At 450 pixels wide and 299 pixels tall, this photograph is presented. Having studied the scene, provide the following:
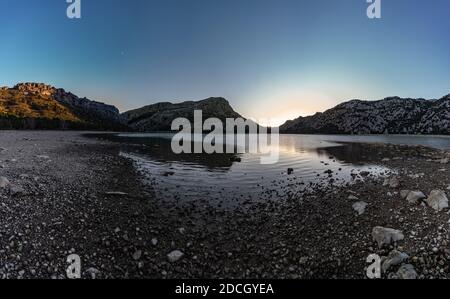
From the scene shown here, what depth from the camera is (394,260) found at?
10.6 m

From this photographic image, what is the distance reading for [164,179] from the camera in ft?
88.8

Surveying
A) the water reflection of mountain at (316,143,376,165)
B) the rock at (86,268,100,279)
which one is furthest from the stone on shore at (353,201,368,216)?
the water reflection of mountain at (316,143,376,165)

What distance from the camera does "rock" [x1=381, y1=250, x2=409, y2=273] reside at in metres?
10.5

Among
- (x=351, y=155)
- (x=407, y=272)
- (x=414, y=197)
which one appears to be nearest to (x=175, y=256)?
(x=407, y=272)

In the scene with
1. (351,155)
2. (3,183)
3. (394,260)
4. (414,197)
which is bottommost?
(394,260)

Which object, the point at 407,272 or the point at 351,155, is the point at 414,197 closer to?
the point at 407,272

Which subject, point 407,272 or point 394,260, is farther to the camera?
point 394,260

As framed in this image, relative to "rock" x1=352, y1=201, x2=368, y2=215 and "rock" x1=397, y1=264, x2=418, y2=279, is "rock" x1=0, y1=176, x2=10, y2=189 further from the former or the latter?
"rock" x1=352, y1=201, x2=368, y2=215

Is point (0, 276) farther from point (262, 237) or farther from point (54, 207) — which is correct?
point (262, 237)

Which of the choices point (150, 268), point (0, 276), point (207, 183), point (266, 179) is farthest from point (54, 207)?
point (266, 179)

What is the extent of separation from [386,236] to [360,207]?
457 cm

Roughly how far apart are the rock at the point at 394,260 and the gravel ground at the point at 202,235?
0.13m

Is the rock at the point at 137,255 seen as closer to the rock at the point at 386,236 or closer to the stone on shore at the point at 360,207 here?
the rock at the point at 386,236

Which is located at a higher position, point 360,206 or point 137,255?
point 360,206
